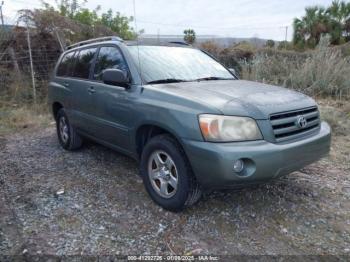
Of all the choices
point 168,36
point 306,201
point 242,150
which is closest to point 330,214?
point 306,201

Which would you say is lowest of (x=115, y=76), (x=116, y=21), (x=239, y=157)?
(x=239, y=157)

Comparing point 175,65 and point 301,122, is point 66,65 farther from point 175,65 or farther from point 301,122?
point 301,122

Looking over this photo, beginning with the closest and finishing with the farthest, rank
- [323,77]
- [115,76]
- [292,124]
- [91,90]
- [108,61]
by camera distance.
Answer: [292,124], [115,76], [108,61], [91,90], [323,77]

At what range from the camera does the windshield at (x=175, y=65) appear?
3.72 metres

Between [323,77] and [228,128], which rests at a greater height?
[323,77]

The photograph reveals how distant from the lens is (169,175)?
3.30m

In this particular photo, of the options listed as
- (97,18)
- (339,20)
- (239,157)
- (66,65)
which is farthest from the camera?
(339,20)

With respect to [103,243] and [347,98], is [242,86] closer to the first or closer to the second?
[103,243]

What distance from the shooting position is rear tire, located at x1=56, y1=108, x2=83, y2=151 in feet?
17.2

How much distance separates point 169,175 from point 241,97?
3.30 ft

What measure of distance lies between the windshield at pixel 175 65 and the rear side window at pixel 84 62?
2.94ft

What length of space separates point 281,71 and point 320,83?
135cm

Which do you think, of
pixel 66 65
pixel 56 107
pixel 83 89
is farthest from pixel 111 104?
pixel 56 107

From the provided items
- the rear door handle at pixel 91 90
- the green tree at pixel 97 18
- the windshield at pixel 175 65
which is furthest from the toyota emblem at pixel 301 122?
the green tree at pixel 97 18
